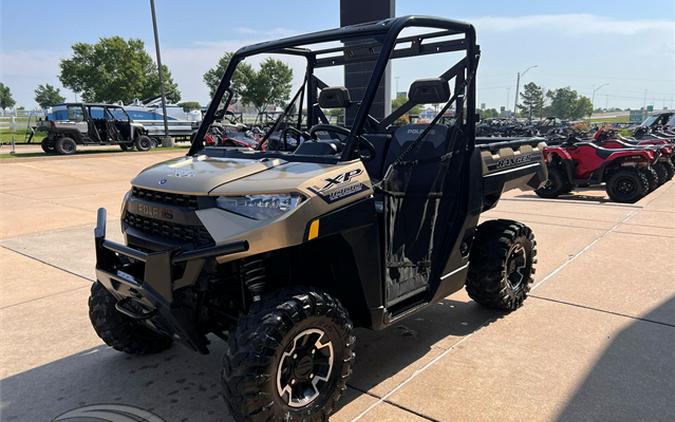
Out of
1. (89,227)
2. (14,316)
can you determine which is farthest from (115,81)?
(14,316)

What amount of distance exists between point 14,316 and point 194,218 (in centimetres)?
271

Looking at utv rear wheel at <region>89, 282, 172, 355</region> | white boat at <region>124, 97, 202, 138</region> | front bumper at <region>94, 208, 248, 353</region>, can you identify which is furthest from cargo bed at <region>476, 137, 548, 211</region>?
white boat at <region>124, 97, 202, 138</region>

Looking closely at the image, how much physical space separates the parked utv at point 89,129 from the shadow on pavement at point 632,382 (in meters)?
20.5

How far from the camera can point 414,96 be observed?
10.8 feet

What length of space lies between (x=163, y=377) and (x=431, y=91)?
8.11 feet

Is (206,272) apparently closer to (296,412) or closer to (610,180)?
(296,412)

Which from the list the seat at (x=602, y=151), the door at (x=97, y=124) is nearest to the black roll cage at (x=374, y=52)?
the seat at (x=602, y=151)

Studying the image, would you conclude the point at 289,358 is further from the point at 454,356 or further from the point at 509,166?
the point at 509,166

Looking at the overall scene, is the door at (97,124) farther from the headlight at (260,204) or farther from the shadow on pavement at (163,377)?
the headlight at (260,204)

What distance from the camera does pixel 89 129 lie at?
20.3 m

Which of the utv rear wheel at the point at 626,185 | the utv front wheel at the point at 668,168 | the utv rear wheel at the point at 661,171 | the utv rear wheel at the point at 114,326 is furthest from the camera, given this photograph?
the utv front wheel at the point at 668,168

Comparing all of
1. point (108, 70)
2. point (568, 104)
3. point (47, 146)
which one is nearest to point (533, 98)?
point (568, 104)

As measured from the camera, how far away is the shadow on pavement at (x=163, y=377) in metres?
2.86

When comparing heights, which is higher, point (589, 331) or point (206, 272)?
point (206, 272)
